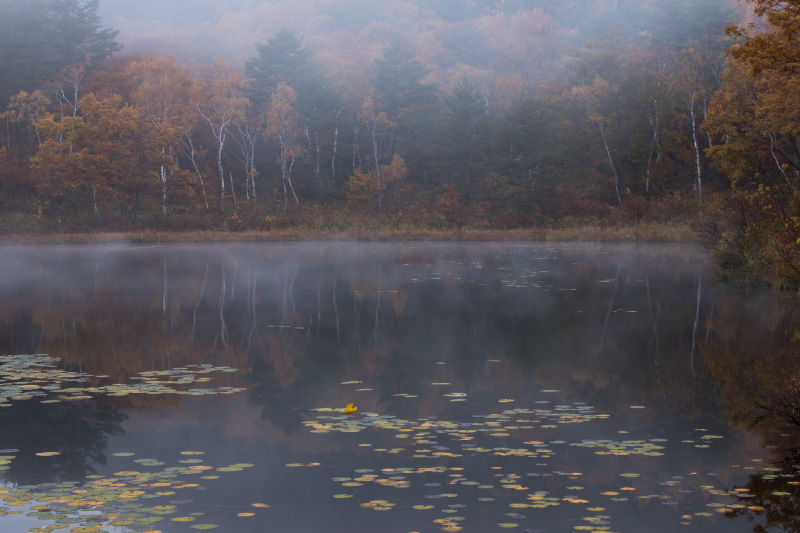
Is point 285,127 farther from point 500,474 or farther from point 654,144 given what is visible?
point 500,474

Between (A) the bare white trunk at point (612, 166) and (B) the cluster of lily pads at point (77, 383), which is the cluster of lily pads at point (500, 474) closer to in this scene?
(B) the cluster of lily pads at point (77, 383)

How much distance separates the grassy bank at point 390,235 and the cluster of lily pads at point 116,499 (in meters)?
47.9

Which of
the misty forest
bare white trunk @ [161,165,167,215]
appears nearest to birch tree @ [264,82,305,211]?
the misty forest

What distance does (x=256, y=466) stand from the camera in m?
7.81

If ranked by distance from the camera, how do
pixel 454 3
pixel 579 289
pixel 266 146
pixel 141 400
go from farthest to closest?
pixel 454 3
pixel 266 146
pixel 579 289
pixel 141 400

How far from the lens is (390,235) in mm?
59969

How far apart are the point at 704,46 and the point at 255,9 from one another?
73246 mm

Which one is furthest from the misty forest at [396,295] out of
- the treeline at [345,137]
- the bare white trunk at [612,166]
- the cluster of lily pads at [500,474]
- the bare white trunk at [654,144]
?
the bare white trunk at [612,166]

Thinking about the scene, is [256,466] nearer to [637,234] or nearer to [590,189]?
[637,234]

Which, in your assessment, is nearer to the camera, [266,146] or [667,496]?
[667,496]

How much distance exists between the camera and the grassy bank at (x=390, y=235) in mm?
54594

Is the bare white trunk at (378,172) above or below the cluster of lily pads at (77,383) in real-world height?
above

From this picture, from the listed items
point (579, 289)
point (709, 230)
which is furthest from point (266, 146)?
point (579, 289)

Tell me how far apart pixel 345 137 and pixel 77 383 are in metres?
66.3
